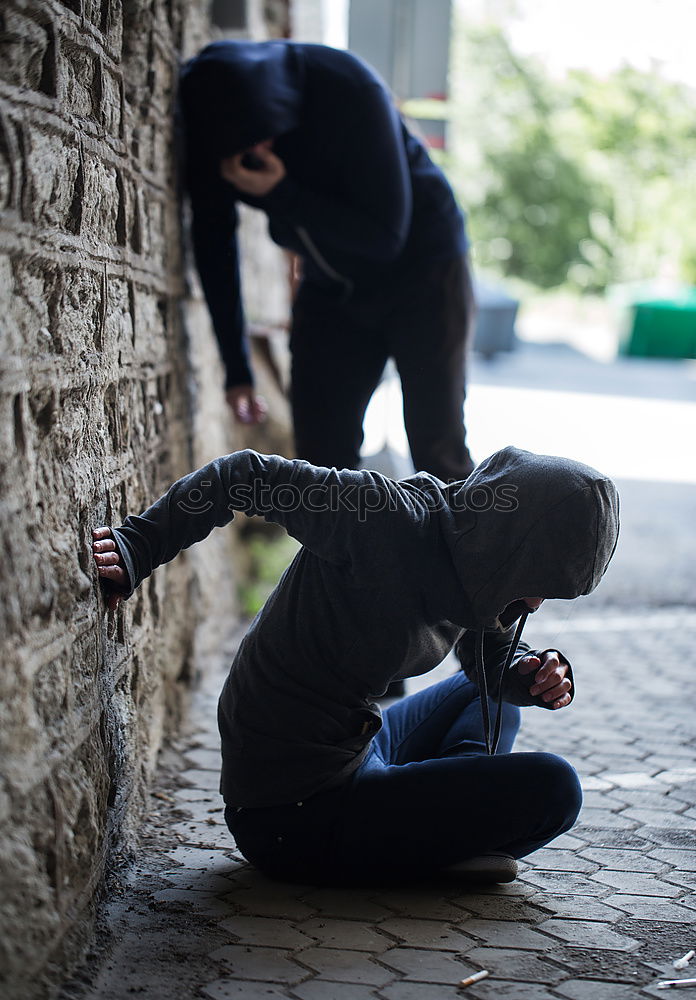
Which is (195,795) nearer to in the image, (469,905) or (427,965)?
(469,905)

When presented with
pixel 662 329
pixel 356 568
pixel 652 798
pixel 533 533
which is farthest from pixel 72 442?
pixel 662 329

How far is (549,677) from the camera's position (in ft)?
7.32

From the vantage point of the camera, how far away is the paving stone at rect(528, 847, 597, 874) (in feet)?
7.67

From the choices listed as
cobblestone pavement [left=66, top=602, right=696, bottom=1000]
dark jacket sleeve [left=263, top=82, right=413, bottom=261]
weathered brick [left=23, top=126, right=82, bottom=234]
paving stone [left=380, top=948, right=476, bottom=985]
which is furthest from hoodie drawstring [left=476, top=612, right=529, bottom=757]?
dark jacket sleeve [left=263, top=82, right=413, bottom=261]

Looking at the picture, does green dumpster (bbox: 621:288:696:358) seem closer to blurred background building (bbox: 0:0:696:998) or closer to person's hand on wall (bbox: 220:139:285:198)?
blurred background building (bbox: 0:0:696:998)

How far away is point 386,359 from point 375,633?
143cm

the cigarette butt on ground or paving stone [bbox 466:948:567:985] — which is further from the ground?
the cigarette butt on ground

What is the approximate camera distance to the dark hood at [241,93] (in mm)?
2834

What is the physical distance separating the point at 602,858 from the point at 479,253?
94.3 feet

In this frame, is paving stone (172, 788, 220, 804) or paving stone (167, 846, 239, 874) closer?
paving stone (167, 846, 239, 874)

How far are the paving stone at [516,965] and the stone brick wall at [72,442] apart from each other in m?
0.72

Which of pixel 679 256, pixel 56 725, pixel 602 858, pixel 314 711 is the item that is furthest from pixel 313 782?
pixel 679 256

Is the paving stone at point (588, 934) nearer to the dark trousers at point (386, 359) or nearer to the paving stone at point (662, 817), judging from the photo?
the paving stone at point (662, 817)

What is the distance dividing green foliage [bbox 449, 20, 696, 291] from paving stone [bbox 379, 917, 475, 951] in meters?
26.8
